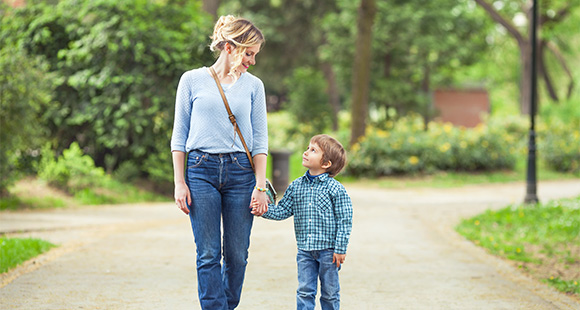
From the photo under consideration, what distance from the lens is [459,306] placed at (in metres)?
5.65

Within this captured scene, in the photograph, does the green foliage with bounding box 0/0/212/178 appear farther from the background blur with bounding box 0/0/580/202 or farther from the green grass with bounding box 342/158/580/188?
the green grass with bounding box 342/158/580/188

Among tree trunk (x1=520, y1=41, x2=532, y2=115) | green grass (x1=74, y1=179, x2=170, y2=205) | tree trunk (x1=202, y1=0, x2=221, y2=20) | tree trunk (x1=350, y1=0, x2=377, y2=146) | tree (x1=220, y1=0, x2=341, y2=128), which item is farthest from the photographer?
tree (x1=220, y1=0, x2=341, y2=128)

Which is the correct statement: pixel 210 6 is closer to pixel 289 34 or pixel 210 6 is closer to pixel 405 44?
pixel 405 44

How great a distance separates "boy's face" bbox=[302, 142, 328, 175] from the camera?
4449mm

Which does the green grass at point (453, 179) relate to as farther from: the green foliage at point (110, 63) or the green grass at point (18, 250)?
the green grass at point (18, 250)

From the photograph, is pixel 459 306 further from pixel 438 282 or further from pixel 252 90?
pixel 252 90

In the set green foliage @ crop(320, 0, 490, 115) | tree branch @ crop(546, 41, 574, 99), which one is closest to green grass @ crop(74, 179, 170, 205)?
green foliage @ crop(320, 0, 490, 115)

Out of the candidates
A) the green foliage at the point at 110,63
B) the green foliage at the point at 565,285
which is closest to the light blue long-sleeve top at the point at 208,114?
the green foliage at the point at 565,285

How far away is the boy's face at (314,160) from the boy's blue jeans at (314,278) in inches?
18.6

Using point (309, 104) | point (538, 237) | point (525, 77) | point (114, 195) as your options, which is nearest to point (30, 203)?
point (114, 195)

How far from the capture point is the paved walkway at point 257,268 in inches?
228

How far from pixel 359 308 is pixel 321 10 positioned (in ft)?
86.2

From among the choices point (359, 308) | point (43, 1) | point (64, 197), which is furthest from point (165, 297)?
point (43, 1)

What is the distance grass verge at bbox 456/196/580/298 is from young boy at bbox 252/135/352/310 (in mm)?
2815
